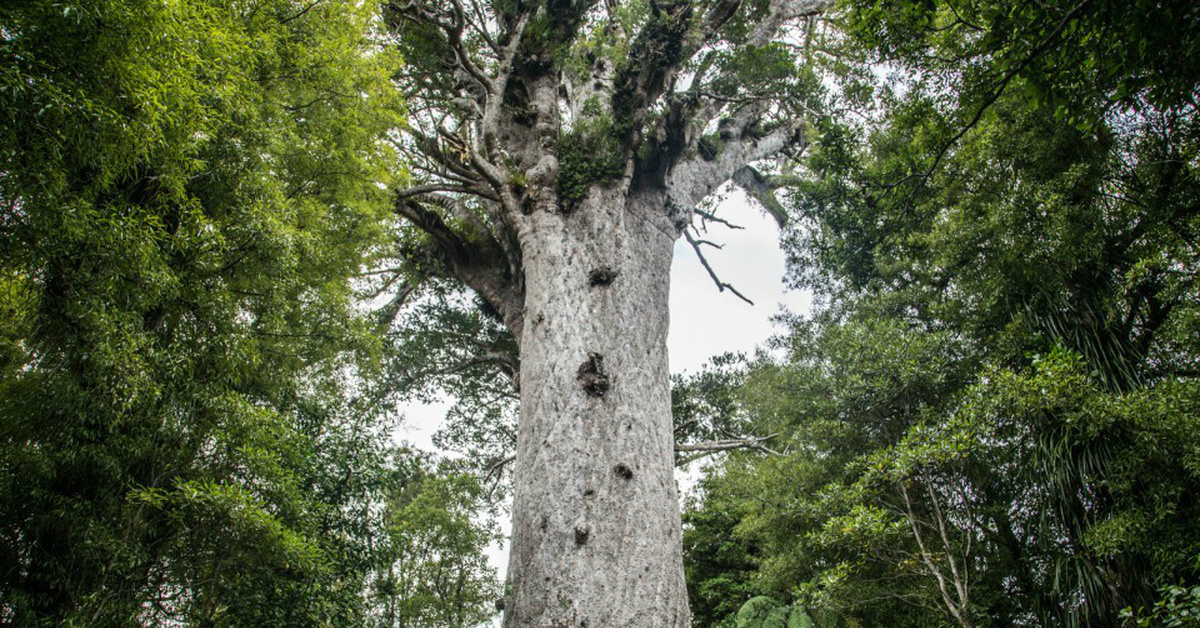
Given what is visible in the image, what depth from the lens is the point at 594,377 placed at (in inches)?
186

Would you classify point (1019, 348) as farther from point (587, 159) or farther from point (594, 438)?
point (587, 159)

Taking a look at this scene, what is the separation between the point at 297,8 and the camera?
4.35 metres

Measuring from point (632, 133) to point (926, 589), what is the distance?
208 inches

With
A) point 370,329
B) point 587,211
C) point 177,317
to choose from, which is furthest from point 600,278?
point 177,317

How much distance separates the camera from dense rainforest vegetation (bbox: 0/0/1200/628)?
2.55m

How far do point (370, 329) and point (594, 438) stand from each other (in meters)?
2.16

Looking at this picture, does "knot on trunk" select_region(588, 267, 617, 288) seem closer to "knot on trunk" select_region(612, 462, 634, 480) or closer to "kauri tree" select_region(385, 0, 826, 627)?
"kauri tree" select_region(385, 0, 826, 627)

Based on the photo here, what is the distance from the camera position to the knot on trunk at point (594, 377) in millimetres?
4688

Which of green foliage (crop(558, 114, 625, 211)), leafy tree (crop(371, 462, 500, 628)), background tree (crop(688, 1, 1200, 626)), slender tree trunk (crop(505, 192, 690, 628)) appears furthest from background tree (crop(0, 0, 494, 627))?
leafy tree (crop(371, 462, 500, 628))

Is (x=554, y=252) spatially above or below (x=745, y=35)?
below

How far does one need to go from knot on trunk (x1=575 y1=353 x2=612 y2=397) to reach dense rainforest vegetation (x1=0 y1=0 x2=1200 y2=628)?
1.61m

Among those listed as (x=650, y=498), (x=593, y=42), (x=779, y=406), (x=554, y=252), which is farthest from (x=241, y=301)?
(x=779, y=406)

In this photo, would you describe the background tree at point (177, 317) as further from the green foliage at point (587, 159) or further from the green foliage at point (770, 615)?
the green foliage at point (770, 615)

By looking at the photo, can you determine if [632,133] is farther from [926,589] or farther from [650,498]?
[926,589]
